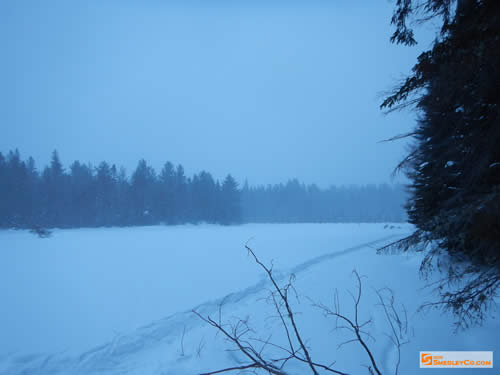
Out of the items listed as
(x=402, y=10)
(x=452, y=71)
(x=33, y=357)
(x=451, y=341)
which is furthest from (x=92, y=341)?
(x=402, y=10)

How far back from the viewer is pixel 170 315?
16.5ft

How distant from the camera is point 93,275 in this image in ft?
25.9

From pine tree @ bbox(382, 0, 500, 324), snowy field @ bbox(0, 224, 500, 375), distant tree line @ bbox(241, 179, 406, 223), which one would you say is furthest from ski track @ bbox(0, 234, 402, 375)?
distant tree line @ bbox(241, 179, 406, 223)

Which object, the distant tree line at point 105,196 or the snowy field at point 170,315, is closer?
the snowy field at point 170,315

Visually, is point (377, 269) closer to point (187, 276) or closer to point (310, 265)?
point (310, 265)

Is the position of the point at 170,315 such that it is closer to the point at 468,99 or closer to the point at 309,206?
the point at 468,99

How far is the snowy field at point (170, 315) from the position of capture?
3.46 meters

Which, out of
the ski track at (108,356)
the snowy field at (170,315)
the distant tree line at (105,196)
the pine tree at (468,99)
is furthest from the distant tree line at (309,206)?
the pine tree at (468,99)

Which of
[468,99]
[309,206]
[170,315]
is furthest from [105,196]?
[309,206]

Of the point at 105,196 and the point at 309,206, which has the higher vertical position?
the point at 105,196

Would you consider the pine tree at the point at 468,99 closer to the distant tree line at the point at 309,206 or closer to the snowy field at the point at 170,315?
the snowy field at the point at 170,315

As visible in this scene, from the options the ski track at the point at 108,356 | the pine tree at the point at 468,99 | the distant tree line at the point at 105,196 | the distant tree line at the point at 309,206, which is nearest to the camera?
the pine tree at the point at 468,99

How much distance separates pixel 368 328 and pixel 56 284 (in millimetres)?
8599

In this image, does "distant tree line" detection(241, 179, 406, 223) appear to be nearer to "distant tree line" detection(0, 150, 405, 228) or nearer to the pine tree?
"distant tree line" detection(0, 150, 405, 228)
